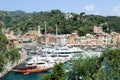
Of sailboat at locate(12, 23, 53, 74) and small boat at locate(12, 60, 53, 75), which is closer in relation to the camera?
small boat at locate(12, 60, 53, 75)

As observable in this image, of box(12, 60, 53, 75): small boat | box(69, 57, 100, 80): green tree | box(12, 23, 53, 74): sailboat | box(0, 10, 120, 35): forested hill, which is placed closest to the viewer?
box(69, 57, 100, 80): green tree

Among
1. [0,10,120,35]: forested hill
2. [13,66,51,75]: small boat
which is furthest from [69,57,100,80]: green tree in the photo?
[0,10,120,35]: forested hill

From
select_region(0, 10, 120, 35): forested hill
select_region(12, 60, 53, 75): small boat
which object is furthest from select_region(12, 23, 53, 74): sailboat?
select_region(0, 10, 120, 35): forested hill

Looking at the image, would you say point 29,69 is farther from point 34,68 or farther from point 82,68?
point 82,68

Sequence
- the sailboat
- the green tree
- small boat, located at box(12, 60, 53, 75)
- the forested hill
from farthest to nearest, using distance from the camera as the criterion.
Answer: the forested hill < the sailboat < small boat, located at box(12, 60, 53, 75) < the green tree

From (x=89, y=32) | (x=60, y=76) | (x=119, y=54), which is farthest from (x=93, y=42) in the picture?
(x=60, y=76)

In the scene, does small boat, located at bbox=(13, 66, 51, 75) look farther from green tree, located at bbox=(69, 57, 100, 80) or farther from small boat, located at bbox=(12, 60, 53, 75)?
green tree, located at bbox=(69, 57, 100, 80)

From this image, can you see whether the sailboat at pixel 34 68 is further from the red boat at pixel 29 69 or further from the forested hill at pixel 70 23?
the forested hill at pixel 70 23

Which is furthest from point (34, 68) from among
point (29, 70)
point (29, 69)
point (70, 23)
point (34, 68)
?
point (70, 23)

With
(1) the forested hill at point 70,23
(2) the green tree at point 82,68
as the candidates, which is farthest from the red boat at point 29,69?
(1) the forested hill at point 70,23

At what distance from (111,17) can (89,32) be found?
47.0m

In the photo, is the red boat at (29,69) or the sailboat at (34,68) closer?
the red boat at (29,69)

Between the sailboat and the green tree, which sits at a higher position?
the green tree

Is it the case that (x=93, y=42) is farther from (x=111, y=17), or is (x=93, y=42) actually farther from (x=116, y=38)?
(x=111, y=17)
